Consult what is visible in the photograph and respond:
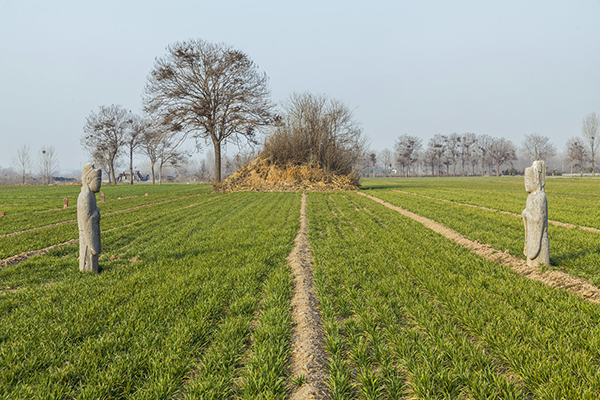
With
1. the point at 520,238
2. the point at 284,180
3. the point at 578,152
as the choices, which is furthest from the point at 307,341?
the point at 578,152

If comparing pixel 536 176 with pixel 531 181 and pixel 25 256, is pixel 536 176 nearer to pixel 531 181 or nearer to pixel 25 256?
pixel 531 181

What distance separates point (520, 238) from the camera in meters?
8.10

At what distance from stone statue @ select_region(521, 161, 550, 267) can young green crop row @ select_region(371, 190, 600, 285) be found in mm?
345

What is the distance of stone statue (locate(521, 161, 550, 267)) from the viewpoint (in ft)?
18.7

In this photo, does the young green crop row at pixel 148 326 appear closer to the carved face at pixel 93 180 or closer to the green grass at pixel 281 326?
the green grass at pixel 281 326

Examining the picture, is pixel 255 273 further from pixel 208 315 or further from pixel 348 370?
pixel 348 370

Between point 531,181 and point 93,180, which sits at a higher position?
point 93,180

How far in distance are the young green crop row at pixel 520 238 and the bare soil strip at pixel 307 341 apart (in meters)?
4.40

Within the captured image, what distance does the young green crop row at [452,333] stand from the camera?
2.62 m

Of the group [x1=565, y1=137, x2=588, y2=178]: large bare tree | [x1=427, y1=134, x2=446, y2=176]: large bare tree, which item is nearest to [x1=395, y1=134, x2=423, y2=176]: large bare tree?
[x1=427, y1=134, x2=446, y2=176]: large bare tree

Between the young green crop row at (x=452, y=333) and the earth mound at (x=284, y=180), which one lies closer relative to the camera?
the young green crop row at (x=452, y=333)

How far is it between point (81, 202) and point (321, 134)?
25.6 metres

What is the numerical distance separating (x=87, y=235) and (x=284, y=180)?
2410 cm

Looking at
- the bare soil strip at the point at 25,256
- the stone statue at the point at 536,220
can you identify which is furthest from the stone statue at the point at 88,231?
the stone statue at the point at 536,220
